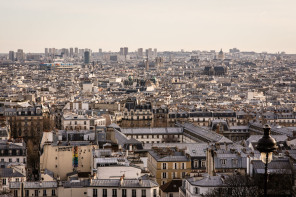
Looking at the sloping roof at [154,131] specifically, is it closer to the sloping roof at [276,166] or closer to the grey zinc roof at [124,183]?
the sloping roof at [276,166]

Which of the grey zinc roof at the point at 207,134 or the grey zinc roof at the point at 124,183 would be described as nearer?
the grey zinc roof at the point at 124,183

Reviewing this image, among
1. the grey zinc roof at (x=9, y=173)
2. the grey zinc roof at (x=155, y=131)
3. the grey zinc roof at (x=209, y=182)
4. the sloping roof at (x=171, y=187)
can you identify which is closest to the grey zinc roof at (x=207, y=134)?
the grey zinc roof at (x=155, y=131)

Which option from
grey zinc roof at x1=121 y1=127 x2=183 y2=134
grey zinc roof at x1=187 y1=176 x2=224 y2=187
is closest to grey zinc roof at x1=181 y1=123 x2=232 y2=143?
grey zinc roof at x1=121 y1=127 x2=183 y2=134

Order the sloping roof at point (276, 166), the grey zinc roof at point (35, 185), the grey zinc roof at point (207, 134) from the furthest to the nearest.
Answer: the grey zinc roof at point (207, 134), the sloping roof at point (276, 166), the grey zinc roof at point (35, 185)

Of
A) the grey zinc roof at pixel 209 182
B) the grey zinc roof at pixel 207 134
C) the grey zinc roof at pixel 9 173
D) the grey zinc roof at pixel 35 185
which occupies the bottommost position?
the grey zinc roof at pixel 207 134

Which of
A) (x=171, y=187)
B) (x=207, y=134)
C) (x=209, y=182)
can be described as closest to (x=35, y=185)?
(x=171, y=187)

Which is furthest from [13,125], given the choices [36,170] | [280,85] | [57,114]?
[280,85]

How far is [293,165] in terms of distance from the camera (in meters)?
33.8

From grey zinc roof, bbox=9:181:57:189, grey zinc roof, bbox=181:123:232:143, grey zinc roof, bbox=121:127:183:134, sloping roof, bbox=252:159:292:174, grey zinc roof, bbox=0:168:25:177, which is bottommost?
grey zinc roof, bbox=121:127:183:134

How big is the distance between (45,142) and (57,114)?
1266 inches

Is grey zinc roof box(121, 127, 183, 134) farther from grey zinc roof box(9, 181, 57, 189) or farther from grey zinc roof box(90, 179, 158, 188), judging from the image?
grey zinc roof box(90, 179, 158, 188)

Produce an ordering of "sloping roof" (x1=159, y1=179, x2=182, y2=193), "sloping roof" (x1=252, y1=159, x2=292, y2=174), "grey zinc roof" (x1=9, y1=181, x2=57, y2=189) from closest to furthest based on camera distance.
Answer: "grey zinc roof" (x1=9, y1=181, x2=57, y2=189) → "sloping roof" (x1=252, y1=159, x2=292, y2=174) → "sloping roof" (x1=159, y1=179, x2=182, y2=193)

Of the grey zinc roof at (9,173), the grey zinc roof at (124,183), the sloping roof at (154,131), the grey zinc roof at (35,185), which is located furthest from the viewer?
the sloping roof at (154,131)

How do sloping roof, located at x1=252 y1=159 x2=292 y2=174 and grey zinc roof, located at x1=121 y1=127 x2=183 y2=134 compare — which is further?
grey zinc roof, located at x1=121 y1=127 x2=183 y2=134
